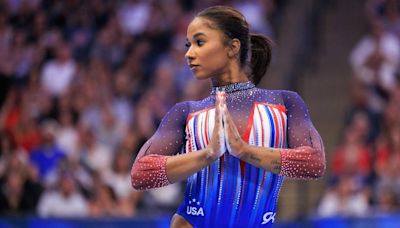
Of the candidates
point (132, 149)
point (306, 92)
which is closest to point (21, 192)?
point (132, 149)

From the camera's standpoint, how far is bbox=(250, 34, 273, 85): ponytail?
4.02m

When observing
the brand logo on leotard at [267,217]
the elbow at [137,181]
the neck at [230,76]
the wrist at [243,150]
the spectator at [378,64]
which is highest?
the spectator at [378,64]

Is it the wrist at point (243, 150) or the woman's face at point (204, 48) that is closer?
the wrist at point (243, 150)

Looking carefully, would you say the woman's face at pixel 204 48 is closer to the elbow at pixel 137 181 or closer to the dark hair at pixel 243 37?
the dark hair at pixel 243 37

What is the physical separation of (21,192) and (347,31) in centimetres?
566

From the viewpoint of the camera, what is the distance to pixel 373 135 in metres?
10.0

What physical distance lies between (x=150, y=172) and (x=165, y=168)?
3.0 inches

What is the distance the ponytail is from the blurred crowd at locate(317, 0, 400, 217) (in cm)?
498

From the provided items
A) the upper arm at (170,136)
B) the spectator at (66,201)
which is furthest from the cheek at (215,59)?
the spectator at (66,201)

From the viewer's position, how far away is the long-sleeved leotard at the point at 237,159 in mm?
3711

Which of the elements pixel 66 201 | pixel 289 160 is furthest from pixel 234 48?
pixel 66 201

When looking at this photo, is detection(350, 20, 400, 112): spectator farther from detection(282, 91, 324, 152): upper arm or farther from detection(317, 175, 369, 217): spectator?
detection(282, 91, 324, 152): upper arm

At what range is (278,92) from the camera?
3.88m

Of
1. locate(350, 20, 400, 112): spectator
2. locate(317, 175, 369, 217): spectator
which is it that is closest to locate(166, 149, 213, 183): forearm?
locate(317, 175, 369, 217): spectator
